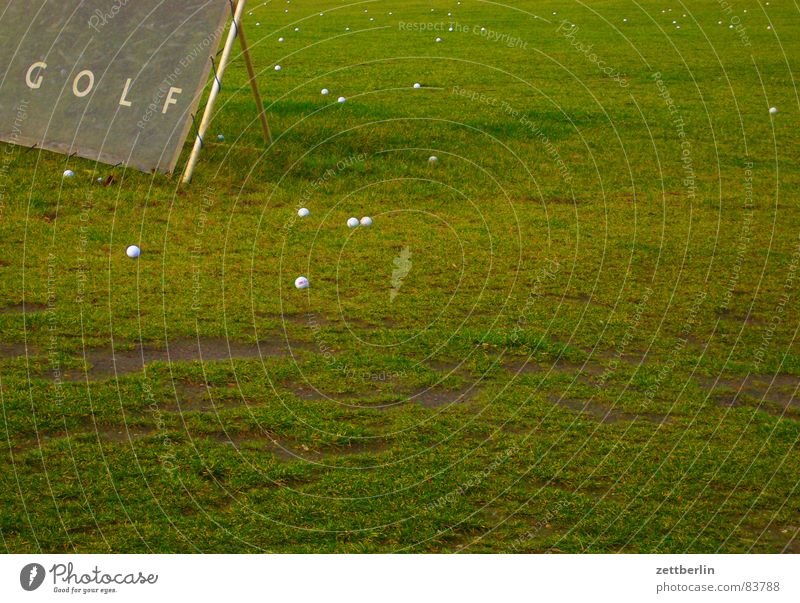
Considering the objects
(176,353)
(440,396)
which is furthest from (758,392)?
(176,353)

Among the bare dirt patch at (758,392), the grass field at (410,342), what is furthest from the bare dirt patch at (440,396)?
the bare dirt patch at (758,392)

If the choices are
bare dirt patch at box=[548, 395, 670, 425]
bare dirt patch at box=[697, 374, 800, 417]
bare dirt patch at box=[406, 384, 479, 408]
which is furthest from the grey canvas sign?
bare dirt patch at box=[697, 374, 800, 417]

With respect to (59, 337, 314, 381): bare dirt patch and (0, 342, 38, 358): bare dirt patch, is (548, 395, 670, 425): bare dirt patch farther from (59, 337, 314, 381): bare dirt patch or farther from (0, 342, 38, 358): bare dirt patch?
(0, 342, 38, 358): bare dirt patch

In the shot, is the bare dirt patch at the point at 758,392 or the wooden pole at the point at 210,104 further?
the wooden pole at the point at 210,104

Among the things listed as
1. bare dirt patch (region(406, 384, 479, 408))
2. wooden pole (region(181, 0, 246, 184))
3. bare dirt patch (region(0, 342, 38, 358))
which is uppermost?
wooden pole (region(181, 0, 246, 184))

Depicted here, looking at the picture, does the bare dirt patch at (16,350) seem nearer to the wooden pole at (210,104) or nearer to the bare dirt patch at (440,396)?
the bare dirt patch at (440,396)

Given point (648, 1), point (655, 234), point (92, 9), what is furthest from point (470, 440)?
point (648, 1)

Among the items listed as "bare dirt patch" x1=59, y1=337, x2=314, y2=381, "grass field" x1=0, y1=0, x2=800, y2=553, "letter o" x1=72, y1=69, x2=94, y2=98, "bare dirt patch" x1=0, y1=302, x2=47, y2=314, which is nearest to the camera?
"grass field" x1=0, y1=0, x2=800, y2=553

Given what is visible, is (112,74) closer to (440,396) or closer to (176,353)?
(176,353)
